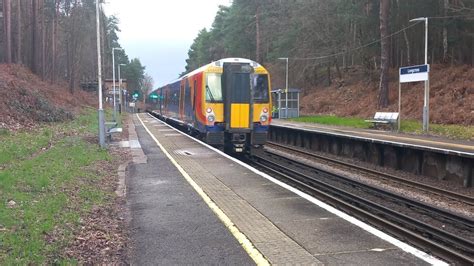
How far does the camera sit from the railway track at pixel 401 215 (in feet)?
25.5

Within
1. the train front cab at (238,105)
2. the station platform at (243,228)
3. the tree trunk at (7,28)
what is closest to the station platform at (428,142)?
the train front cab at (238,105)

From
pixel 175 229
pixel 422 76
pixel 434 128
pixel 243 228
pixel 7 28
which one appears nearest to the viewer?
pixel 243 228

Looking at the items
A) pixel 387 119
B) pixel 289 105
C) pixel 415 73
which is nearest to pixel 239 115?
pixel 415 73

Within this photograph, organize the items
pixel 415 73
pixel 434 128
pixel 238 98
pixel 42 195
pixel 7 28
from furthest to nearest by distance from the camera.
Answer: pixel 7 28 < pixel 434 128 < pixel 415 73 < pixel 238 98 < pixel 42 195

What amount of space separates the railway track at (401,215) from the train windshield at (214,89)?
11.4ft

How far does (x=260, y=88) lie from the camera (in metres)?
18.0

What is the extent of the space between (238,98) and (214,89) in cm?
102

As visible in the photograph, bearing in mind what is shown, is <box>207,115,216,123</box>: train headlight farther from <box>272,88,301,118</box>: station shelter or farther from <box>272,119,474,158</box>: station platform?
<box>272,88,301,118</box>: station shelter

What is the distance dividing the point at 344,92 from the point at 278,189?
41140 mm

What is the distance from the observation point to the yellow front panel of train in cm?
1775

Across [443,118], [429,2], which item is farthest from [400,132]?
[429,2]

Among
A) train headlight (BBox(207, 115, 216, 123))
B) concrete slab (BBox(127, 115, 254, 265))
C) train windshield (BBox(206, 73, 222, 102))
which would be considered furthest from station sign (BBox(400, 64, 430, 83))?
concrete slab (BBox(127, 115, 254, 265))

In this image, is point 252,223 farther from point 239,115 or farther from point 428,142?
point 428,142

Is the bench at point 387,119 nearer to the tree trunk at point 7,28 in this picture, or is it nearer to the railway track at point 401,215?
the railway track at point 401,215
